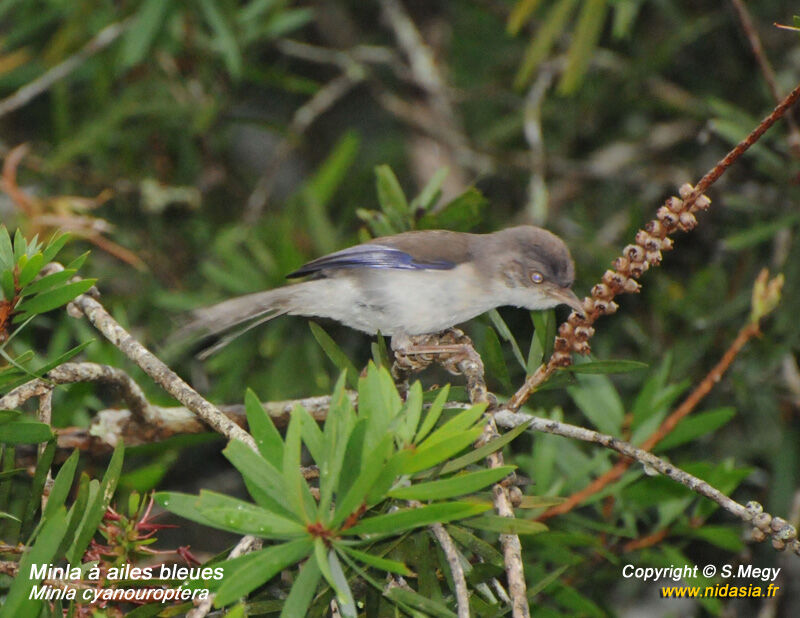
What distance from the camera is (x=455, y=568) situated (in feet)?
6.22

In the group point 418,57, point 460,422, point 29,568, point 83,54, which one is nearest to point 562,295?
point 460,422

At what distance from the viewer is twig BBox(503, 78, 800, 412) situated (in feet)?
6.42

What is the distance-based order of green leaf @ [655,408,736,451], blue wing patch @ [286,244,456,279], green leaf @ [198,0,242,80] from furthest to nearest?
green leaf @ [198,0,242,80] → blue wing patch @ [286,244,456,279] → green leaf @ [655,408,736,451]

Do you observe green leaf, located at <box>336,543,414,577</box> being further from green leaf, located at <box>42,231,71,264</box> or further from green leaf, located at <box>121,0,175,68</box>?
green leaf, located at <box>121,0,175,68</box>

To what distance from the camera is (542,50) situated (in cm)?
404

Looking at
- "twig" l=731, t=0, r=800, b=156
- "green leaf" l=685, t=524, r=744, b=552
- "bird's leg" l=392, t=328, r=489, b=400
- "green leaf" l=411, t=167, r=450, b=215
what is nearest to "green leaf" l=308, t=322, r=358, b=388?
"bird's leg" l=392, t=328, r=489, b=400

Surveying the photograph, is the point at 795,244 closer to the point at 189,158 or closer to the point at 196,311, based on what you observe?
the point at 196,311

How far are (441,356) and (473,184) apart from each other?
0.61 meters

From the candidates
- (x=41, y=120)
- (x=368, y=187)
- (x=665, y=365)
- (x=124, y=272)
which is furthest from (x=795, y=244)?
(x=41, y=120)

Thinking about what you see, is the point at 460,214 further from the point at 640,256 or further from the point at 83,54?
the point at 83,54

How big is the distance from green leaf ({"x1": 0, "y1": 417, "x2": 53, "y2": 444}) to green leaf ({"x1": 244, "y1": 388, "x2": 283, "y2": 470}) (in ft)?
1.89

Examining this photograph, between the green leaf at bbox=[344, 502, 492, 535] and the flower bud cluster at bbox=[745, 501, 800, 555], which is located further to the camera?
the flower bud cluster at bbox=[745, 501, 800, 555]

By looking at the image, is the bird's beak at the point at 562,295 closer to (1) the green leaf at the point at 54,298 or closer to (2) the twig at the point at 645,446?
(2) the twig at the point at 645,446

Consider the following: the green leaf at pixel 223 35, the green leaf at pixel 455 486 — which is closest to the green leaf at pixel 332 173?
the green leaf at pixel 223 35
